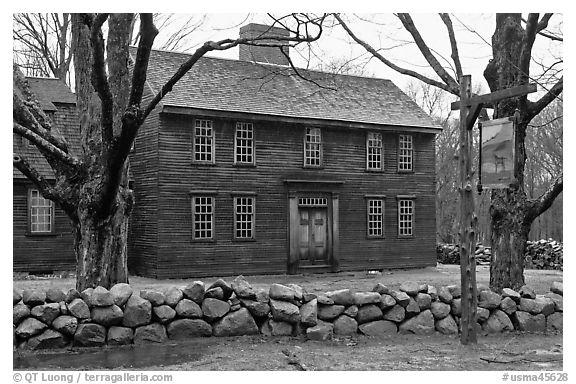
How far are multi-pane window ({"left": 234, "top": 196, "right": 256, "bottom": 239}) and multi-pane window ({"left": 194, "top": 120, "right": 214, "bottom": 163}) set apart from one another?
1740 mm

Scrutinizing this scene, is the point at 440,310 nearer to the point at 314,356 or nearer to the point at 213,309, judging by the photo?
the point at 314,356

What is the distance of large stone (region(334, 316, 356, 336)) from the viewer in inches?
421

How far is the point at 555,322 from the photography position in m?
11.8

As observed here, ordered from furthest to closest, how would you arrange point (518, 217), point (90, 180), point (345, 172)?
point (345, 172) < point (518, 217) < point (90, 180)

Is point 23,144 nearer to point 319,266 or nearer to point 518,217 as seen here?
point 319,266

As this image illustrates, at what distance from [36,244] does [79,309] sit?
1347 cm

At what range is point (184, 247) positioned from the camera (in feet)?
70.7

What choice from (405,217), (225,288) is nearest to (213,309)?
(225,288)

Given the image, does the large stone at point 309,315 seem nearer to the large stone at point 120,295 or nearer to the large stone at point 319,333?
the large stone at point 319,333

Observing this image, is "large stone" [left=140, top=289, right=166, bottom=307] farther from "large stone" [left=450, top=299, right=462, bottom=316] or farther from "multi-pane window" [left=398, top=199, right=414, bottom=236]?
"multi-pane window" [left=398, top=199, right=414, bottom=236]

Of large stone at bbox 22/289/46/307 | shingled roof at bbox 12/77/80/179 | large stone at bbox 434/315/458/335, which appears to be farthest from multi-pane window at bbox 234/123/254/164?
large stone at bbox 22/289/46/307

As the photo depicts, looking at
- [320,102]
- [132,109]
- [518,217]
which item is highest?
[320,102]

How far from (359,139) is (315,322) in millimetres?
15557

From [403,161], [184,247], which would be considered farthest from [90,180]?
[403,161]
